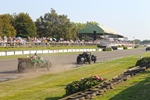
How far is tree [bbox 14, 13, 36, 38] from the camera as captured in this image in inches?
3581

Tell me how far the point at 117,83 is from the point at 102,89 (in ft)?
8.36

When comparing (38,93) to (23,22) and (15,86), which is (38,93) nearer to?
(15,86)

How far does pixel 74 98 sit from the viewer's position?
9406 millimetres

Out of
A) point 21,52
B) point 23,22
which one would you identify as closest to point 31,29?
point 23,22

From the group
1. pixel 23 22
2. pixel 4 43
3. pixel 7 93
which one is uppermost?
pixel 23 22

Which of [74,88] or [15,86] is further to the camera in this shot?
[15,86]

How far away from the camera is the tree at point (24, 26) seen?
90956 mm

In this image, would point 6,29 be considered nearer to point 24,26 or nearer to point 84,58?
point 24,26

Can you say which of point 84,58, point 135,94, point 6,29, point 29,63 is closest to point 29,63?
point 29,63

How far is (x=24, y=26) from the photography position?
9175 centimetres

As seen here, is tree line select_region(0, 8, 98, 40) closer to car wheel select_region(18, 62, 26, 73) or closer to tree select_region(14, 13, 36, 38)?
tree select_region(14, 13, 36, 38)

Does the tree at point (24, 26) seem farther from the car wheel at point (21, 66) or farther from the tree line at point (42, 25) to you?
the car wheel at point (21, 66)

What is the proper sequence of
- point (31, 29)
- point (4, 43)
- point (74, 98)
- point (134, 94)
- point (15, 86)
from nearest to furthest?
1. point (74, 98)
2. point (134, 94)
3. point (15, 86)
4. point (4, 43)
5. point (31, 29)

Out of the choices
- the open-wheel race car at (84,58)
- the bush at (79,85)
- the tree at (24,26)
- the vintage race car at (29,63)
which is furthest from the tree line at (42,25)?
the bush at (79,85)
